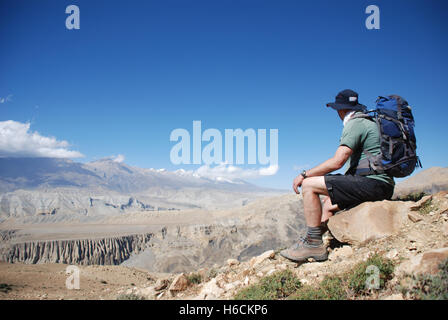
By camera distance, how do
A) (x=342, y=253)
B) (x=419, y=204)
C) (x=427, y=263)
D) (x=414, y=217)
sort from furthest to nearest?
1. (x=419, y=204)
2. (x=342, y=253)
3. (x=414, y=217)
4. (x=427, y=263)

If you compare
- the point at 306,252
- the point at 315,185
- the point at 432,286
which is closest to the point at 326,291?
the point at 306,252

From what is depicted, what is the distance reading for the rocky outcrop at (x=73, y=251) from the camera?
169 feet

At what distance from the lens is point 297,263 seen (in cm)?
465

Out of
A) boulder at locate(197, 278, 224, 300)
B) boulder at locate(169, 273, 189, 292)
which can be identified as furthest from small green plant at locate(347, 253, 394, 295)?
boulder at locate(169, 273, 189, 292)

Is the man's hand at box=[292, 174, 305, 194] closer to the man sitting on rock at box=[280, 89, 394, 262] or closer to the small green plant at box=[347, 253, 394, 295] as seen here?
the man sitting on rock at box=[280, 89, 394, 262]

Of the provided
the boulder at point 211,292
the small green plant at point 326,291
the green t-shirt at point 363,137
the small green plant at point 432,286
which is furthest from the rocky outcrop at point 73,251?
the small green plant at point 432,286

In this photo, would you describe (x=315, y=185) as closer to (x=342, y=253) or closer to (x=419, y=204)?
(x=342, y=253)

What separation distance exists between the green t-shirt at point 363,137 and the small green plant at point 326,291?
1681 mm

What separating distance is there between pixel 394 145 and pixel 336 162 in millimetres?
907

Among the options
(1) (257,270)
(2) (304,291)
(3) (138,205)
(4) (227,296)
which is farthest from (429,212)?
(3) (138,205)

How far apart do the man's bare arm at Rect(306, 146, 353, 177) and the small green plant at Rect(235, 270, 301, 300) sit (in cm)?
168

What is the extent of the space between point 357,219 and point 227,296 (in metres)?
2.56

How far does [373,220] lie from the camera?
14.8 ft
